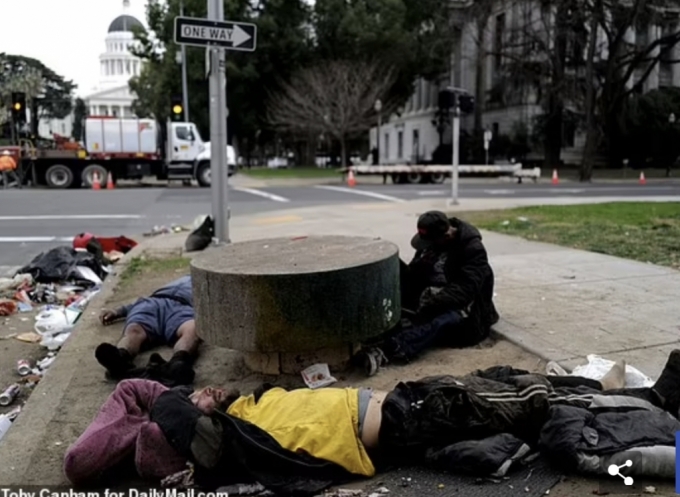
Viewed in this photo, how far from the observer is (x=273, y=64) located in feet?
153

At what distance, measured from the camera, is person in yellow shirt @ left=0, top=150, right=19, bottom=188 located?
2809cm

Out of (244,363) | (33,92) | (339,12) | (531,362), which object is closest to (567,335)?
(531,362)

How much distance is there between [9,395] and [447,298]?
329cm

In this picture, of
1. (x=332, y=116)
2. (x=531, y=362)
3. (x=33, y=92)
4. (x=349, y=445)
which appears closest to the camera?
(x=349, y=445)

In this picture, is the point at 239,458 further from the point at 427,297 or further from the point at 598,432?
the point at 427,297

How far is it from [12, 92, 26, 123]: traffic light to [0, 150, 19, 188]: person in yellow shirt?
2.42 metres

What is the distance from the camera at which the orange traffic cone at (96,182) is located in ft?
96.4

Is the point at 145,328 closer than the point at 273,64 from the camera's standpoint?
Yes

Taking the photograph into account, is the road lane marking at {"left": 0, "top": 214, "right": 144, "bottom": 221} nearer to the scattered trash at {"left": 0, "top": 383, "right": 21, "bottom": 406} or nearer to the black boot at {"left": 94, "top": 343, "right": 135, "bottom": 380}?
the scattered trash at {"left": 0, "top": 383, "right": 21, "bottom": 406}

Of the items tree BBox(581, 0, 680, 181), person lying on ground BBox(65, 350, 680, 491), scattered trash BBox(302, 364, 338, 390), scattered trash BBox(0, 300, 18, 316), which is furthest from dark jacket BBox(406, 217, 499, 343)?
tree BBox(581, 0, 680, 181)

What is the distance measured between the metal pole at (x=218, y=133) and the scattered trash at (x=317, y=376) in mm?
5713

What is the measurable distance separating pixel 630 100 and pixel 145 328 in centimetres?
4495

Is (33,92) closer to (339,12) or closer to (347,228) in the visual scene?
(347,228)

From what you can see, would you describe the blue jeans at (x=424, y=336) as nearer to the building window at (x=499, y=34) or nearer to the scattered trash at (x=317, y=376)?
the scattered trash at (x=317, y=376)
